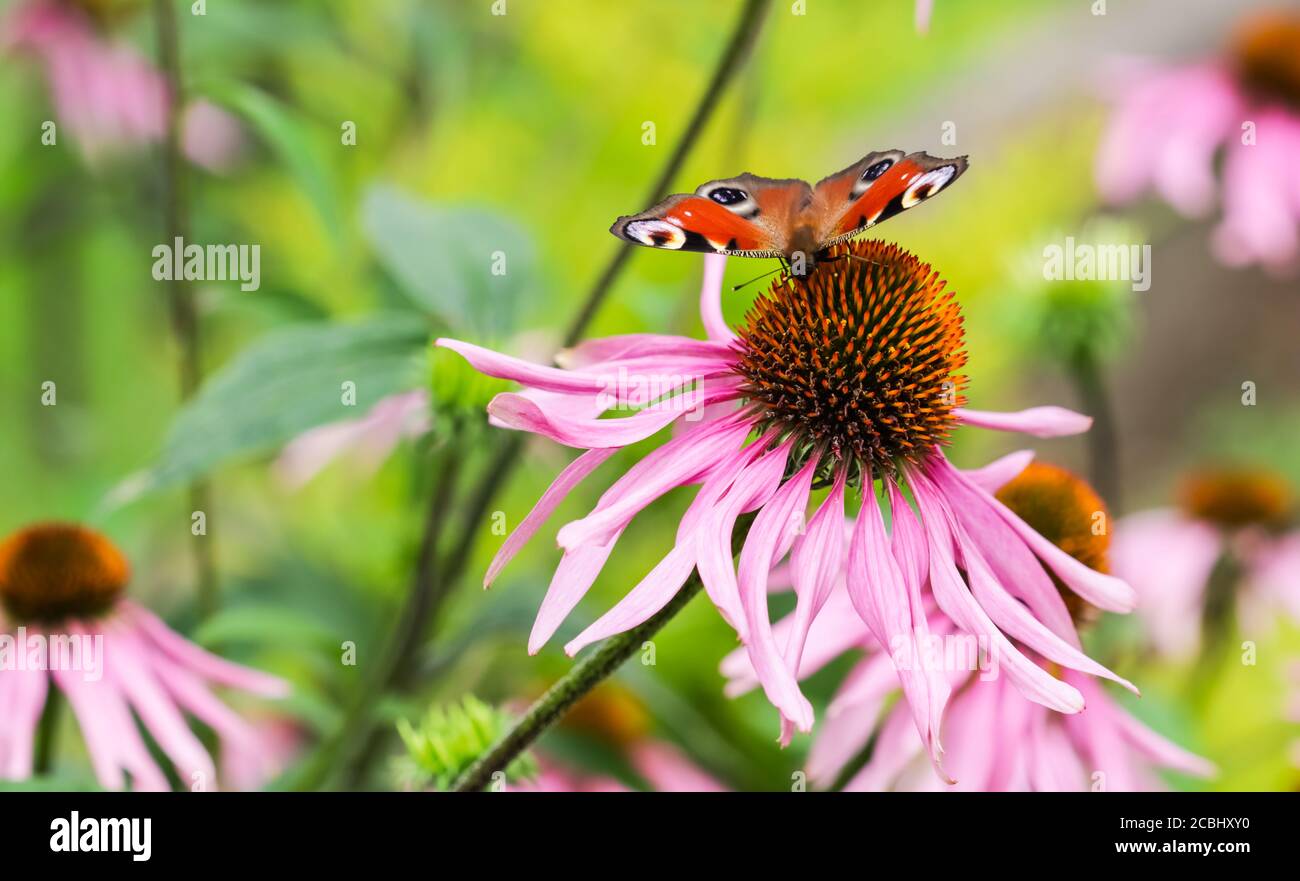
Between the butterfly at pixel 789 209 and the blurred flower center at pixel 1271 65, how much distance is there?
925 mm

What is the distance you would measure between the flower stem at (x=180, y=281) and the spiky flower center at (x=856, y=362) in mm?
382

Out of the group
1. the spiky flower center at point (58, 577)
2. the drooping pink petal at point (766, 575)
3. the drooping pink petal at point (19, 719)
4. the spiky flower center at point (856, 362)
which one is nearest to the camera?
the drooping pink petal at point (766, 575)

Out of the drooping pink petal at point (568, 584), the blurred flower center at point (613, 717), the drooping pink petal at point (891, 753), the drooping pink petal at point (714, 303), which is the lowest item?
the blurred flower center at point (613, 717)

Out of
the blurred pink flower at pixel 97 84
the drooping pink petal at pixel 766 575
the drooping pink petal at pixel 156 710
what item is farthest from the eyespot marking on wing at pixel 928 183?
the blurred pink flower at pixel 97 84

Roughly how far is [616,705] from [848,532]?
1.08 ft

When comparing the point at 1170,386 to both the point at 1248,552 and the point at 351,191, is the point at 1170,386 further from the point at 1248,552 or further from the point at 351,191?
the point at 351,191

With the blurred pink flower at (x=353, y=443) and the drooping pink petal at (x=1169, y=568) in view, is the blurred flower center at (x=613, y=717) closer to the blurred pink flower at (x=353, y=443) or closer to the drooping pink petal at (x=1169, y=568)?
the blurred pink flower at (x=353, y=443)

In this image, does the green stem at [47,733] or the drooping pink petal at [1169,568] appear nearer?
the green stem at [47,733]

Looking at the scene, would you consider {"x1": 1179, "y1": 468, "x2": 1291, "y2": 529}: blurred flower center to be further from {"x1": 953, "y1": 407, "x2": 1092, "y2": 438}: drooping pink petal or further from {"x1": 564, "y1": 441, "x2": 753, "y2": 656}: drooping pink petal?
{"x1": 564, "y1": 441, "x2": 753, "y2": 656}: drooping pink petal

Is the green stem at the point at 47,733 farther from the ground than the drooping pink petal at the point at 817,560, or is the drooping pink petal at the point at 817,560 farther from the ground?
the drooping pink petal at the point at 817,560

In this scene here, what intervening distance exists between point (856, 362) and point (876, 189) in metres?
0.08

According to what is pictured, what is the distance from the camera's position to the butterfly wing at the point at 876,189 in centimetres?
45

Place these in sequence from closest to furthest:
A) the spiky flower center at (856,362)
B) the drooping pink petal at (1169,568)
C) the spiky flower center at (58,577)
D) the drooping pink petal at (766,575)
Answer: the drooping pink petal at (766,575)
the spiky flower center at (856,362)
the spiky flower center at (58,577)
the drooping pink petal at (1169,568)

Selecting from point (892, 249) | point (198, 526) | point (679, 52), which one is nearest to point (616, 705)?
point (198, 526)
